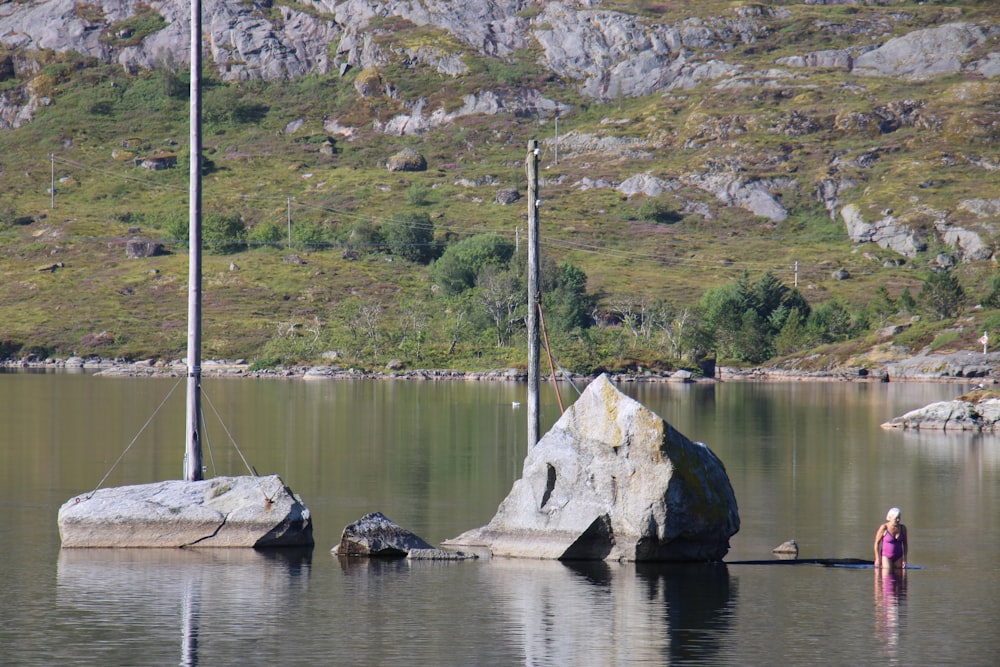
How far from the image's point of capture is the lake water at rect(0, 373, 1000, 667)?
1858 cm

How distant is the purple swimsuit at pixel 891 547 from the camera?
2536cm

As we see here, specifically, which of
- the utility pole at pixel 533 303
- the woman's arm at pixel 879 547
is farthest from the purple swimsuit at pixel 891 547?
the utility pole at pixel 533 303

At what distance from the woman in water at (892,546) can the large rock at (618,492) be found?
2.82 meters

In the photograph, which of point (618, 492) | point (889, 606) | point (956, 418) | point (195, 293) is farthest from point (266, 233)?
point (889, 606)

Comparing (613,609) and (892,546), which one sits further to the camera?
(892,546)

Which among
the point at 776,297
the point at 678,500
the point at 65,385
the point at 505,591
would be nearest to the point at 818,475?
the point at 678,500

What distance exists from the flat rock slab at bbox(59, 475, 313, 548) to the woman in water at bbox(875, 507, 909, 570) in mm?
11269

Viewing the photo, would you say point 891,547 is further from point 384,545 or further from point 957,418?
point 957,418

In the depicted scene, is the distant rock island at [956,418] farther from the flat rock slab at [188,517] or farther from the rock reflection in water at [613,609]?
the flat rock slab at [188,517]

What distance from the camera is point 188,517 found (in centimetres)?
2562

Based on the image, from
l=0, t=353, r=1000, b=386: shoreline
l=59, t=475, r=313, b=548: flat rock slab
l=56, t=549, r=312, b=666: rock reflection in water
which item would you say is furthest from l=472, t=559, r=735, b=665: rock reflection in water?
l=0, t=353, r=1000, b=386: shoreline

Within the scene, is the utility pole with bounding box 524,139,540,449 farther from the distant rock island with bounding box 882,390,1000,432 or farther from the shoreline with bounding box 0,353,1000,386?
the shoreline with bounding box 0,353,1000,386

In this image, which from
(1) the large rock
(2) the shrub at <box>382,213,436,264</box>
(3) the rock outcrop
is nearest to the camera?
(1) the large rock

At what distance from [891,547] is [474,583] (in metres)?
8.21
